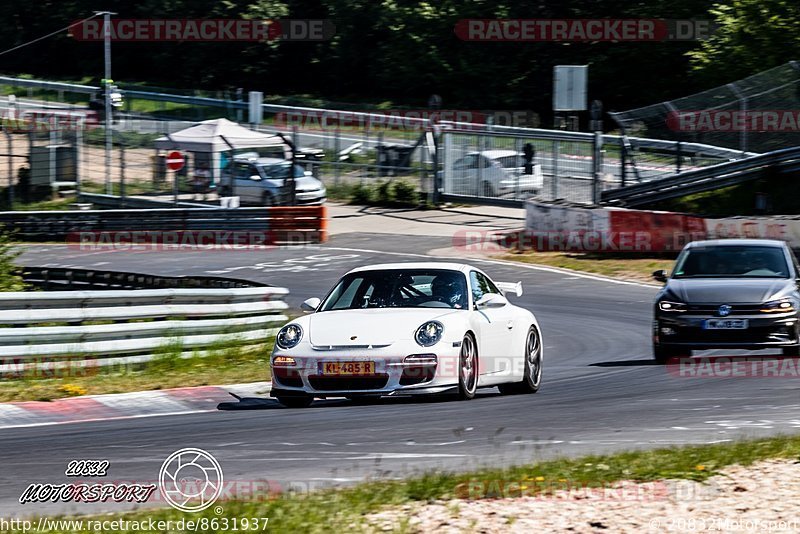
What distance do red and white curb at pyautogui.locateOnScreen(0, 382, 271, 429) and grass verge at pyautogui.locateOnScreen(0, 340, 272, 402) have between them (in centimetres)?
28

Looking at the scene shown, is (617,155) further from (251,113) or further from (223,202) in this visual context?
(251,113)

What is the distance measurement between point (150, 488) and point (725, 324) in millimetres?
7920

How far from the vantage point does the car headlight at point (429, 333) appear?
32.8 feet

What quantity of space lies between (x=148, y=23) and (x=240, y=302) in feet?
183

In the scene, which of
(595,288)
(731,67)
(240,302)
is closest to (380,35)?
(731,67)

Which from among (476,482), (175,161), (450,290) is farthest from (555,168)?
(476,482)

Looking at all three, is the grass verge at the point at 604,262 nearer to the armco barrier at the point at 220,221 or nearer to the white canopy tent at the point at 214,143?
the armco barrier at the point at 220,221

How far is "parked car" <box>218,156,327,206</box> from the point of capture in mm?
34469

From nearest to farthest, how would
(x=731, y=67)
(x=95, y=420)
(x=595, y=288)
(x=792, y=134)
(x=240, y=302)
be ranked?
(x=95, y=420)
(x=240, y=302)
(x=595, y=288)
(x=792, y=134)
(x=731, y=67)

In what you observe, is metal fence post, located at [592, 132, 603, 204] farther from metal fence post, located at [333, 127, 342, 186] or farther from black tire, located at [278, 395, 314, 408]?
black tire, located at [278, 395, 314, 408]

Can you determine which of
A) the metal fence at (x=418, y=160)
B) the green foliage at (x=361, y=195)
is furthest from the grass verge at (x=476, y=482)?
the green foliage at (x=361, y=195)

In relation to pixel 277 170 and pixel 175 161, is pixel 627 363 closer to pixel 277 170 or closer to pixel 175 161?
pixel 175 161

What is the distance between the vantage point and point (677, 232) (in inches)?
1034

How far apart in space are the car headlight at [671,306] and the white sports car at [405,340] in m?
2.43
